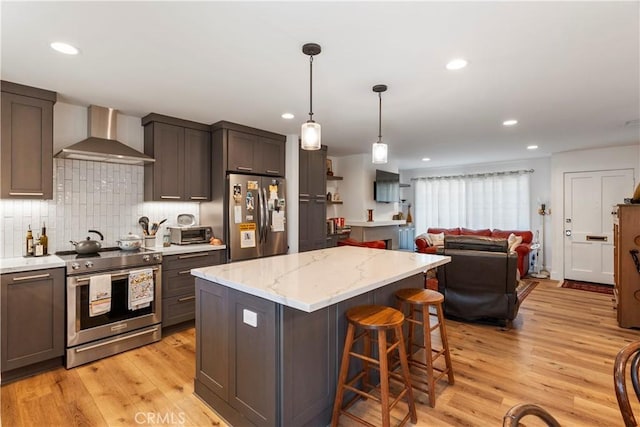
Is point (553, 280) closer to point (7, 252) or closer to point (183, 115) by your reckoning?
point (183, 115)

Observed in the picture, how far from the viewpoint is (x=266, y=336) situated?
178cm

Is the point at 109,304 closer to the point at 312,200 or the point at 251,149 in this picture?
the point at 251,149

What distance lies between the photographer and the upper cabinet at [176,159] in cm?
362

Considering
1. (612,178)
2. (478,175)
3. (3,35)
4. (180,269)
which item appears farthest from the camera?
(478,175)

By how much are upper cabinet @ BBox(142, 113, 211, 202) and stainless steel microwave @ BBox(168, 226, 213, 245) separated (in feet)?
1.21

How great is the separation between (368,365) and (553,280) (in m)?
5.40

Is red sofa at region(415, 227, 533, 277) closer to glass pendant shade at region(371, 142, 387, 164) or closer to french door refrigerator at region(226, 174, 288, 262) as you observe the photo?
french door refrigerator at region(226, 174, 288, 262)

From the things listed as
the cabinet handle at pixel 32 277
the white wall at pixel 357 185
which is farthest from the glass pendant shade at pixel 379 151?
the white wall at pixel 357 185

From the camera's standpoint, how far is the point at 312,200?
5.04 meters

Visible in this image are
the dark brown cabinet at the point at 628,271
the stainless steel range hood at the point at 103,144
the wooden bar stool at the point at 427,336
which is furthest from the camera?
the dark brown cabinet at the point at 628,271

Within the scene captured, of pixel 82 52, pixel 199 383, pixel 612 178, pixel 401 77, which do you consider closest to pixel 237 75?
pixel 82 52

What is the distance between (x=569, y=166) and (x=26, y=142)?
763 cm

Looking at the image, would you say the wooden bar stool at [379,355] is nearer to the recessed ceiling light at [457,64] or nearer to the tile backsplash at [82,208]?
the recessed ceiling light at [457,64]

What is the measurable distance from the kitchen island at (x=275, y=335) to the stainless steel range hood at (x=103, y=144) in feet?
6.17
